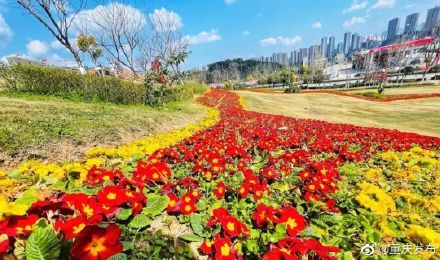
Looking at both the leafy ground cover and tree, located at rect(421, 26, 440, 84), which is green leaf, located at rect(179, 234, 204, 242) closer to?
the leafy ground cover

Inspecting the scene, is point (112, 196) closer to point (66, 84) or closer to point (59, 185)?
point (59, 185)

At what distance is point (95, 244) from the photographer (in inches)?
62.0

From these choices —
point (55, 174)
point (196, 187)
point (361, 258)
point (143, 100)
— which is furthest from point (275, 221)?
point (143, 100)

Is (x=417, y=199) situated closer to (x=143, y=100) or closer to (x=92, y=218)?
(x=92, y=218)

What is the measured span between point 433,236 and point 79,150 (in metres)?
5.75

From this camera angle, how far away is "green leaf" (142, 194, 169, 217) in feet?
8.57

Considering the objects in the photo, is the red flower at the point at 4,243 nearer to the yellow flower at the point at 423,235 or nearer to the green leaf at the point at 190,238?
the green leaf at the point at 190,238

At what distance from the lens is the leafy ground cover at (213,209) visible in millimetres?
1732

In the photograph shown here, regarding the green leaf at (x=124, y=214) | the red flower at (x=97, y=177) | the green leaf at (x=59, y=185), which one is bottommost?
the green leaf at (x=59, y=185)

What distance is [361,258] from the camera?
2229 millimetres

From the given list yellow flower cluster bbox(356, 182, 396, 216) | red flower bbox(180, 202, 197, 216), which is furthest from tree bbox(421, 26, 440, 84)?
red flower bbox(180, 202, 197, 216)

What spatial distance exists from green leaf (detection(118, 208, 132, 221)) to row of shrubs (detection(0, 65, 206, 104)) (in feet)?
39.1

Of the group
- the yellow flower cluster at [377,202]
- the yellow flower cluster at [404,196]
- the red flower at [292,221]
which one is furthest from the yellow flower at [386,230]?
the red flower at [292,221]

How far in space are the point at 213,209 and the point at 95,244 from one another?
1.43 m
